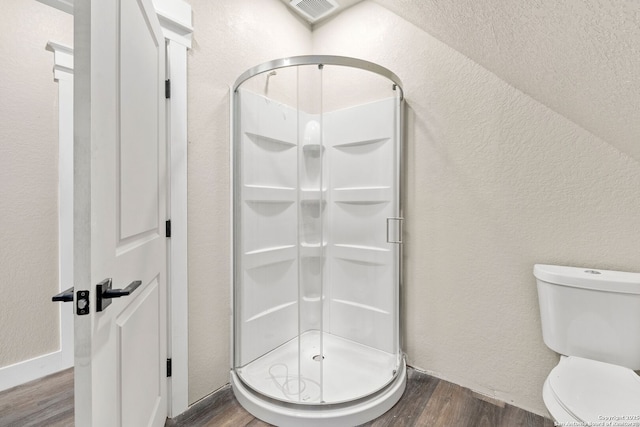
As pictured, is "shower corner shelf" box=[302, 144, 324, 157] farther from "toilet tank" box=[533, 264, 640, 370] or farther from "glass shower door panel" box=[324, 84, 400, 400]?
"toilet tank" box=[533, 264, 640, 370]

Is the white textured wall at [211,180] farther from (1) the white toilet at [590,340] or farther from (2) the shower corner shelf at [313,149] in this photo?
(1) the white toilet at [590,340]

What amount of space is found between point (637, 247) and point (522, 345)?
26.2 inches

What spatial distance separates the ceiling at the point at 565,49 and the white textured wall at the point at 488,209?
0.11 metres

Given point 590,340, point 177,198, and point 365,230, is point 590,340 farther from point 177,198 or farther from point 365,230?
point 177,198

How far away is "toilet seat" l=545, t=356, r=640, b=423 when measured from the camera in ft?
3.02

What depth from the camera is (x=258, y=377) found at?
1.63m

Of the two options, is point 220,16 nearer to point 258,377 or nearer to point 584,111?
point 584,111

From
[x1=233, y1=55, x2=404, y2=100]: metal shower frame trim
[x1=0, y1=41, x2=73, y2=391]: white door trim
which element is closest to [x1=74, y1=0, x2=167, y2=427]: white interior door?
[x1=233, y1=55, x2=404, y2=100]: metal shower frame trim

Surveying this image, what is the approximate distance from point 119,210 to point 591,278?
5.80ft

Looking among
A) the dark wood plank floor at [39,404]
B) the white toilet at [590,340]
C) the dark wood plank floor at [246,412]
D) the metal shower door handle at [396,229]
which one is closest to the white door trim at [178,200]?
the dark wood plank floor at [246,412]

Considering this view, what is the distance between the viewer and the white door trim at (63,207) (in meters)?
1.72

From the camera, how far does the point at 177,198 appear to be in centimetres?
145

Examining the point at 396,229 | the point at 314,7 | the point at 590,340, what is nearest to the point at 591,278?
the point at 590,340

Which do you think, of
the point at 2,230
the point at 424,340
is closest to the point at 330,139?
the point at 424,340
